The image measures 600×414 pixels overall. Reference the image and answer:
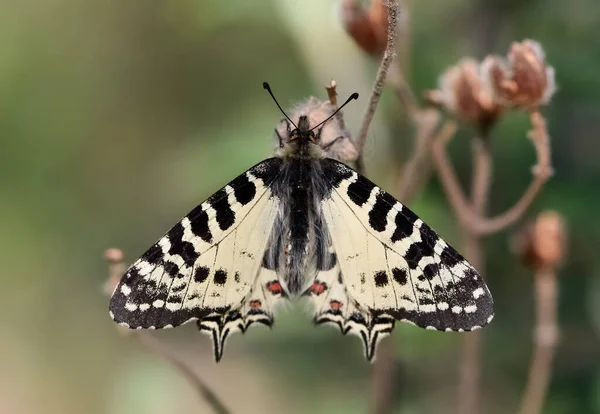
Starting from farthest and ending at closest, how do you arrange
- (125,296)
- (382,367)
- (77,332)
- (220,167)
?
(77,332), (220,167), (382,367), (125,296)

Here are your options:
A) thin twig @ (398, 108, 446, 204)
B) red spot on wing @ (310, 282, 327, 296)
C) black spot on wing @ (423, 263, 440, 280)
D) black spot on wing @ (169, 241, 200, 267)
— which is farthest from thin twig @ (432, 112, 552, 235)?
black spot on wing @ (169, 241, 200, 267)

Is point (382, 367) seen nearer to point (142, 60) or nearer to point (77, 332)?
point (77, 332)

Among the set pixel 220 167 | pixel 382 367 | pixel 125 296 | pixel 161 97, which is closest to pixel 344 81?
pixel 220 167

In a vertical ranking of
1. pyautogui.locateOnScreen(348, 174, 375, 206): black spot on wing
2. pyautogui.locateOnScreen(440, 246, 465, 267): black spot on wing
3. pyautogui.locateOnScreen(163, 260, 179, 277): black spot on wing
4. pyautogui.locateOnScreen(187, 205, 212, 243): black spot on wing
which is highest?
pyautogui.locateOnScreen(348, 174, 375, 206): black spot on wing

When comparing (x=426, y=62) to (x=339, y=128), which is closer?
(x=339, y=128)

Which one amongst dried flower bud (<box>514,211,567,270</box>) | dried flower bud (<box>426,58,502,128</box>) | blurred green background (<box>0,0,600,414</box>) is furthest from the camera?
blurred green background (<box>0,0,600,414</box>)

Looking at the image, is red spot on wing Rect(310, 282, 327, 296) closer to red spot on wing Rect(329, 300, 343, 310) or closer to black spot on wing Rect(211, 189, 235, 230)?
red spot on wing Rect(329, 300, 343, 310)
